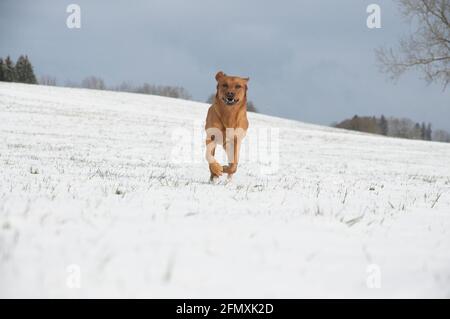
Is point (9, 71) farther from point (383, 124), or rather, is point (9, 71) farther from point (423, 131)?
point (423, 131)

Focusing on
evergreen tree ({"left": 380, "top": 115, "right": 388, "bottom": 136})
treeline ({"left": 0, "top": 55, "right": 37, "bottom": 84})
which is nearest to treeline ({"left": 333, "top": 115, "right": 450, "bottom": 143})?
evergreen tree ({"left": 380, "top": 115, "right": 388, "bottom": 136})

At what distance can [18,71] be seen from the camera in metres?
72.1

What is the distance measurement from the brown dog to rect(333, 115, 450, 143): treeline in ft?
332

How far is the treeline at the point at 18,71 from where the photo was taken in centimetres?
6962

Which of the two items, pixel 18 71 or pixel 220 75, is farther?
pixel 18 71

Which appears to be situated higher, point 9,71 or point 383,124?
point 9,71

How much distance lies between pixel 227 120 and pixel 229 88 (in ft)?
1.63

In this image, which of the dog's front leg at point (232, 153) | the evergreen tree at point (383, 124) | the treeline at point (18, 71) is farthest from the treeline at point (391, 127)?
the dog's front leg at point (232, 153)

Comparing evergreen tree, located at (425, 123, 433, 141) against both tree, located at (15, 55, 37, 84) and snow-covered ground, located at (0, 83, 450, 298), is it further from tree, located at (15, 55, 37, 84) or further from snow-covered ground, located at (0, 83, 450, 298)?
snow-covered ground, located at (0, 83, 450, 298)

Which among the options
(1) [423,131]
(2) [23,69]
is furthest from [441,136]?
(2) [23,69]

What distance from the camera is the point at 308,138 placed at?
88.9 feet

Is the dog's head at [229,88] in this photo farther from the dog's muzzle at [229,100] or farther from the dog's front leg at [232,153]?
the dog's front leg at [232,153]
